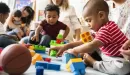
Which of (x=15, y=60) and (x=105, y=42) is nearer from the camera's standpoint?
(x=15, y=60)

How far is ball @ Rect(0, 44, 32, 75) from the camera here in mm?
837

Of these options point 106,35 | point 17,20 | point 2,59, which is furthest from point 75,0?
point 2,59

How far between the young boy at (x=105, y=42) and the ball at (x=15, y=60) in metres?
0.31

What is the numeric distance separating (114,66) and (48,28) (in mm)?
1198

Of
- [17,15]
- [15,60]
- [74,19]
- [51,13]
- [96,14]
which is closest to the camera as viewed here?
[15,60]

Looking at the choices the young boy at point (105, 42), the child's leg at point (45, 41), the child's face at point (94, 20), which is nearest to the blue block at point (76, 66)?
the young boy at point (105, 42)

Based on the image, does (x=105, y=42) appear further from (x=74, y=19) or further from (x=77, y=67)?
(x=74, y=19)

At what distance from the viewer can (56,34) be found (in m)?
2.11

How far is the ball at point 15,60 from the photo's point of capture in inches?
33.0

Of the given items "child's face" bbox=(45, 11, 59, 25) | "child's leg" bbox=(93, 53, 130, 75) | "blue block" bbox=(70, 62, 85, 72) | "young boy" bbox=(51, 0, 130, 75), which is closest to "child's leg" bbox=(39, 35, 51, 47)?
"child's face" bbox=(45, 11, 59, 25)

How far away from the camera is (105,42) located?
1006 mm

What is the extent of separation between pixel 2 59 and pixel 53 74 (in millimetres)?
Result: 228

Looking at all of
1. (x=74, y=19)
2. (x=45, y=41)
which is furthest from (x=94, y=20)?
(x=74, y=19)

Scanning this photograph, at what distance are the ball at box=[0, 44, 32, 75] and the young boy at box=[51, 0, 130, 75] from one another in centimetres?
31
